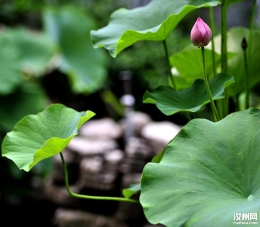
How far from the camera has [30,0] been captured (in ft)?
15.5

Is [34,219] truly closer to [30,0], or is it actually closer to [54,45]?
[54,45]

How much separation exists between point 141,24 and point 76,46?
9.29 ft

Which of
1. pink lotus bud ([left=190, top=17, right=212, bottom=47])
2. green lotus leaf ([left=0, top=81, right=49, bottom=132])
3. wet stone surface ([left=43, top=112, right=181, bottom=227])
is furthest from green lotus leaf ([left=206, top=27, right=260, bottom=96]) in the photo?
green lotus leaf ([left=0, top=81, right=49, bottom=132])

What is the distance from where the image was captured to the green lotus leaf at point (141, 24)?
844 mm

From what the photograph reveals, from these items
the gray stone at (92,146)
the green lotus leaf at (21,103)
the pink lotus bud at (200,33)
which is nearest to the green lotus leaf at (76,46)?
the green lotus leaf at (21,103)

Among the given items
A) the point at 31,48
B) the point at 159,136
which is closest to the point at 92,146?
the point at 159,136

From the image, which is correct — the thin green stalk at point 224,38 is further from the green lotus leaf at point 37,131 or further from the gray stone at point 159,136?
the gray stone at point 159,136

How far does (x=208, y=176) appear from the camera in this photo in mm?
666

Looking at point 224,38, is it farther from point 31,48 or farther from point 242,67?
point 31,48

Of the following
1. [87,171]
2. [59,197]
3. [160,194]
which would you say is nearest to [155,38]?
[160,194]

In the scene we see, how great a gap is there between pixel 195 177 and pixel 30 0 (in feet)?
14.7

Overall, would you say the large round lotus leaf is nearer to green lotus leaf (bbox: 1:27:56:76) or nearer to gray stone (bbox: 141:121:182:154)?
gray stone (bbox: 141:121:182:154)

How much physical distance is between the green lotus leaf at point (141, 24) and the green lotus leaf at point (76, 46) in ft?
8.18

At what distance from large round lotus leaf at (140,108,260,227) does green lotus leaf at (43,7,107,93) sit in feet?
9.29
